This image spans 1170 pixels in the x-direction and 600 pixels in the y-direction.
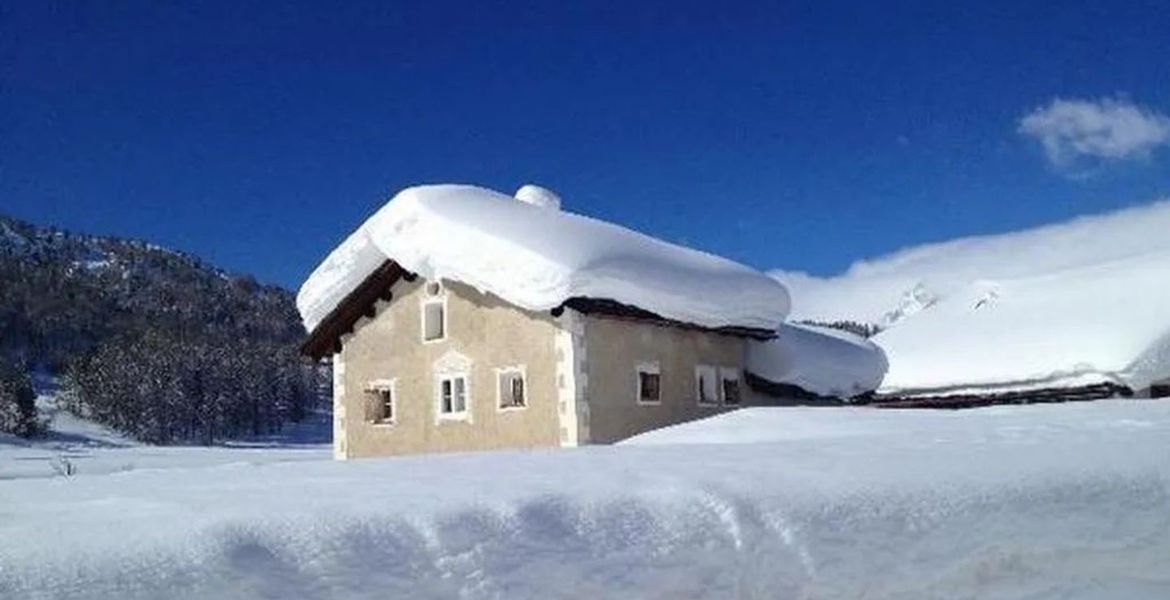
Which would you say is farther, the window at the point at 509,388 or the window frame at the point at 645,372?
the window frame at the point at 645,372

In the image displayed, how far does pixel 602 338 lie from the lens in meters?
18.5

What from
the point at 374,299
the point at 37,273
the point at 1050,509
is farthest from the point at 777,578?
the point at 37,273

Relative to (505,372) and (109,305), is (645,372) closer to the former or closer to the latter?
(505,372)

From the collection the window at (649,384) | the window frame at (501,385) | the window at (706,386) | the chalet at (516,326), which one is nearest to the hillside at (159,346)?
the chalet at (516,326)

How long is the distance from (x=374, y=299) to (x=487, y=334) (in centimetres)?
304

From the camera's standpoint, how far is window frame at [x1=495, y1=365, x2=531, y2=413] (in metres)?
18.6

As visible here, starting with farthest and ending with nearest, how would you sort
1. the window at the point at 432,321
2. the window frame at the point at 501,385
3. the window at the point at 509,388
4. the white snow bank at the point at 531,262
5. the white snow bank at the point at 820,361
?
the white snow bank at the point at 820,361
the window at the point at 432,321
the window at the point at 509,388
the window frame at the point at 501,385
the white snow bank at the point at 531,262

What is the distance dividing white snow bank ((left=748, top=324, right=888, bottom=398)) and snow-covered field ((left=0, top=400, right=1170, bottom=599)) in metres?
13.3

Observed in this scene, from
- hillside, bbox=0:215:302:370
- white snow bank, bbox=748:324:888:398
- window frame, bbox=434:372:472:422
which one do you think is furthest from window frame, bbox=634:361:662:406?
hillside, bbox=0:215:302:370

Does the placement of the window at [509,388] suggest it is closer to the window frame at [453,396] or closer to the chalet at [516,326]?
the chalet at [516,326]

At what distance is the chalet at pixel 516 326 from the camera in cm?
1791

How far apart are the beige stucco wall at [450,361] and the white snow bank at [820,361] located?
6061 millimetres

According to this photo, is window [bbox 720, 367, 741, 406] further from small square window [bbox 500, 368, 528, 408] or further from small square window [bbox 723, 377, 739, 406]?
small square window [bbox 500, 368, 528, 408]

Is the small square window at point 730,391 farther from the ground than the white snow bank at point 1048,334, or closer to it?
closer to it
